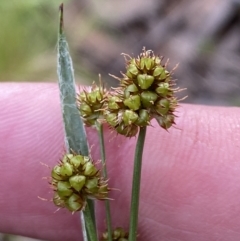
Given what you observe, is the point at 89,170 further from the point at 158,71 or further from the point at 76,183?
the point at 158,71

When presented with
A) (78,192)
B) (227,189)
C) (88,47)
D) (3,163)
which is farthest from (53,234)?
(88,47)

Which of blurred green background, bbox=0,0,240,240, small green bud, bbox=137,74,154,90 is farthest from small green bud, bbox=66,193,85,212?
blurred green background, bbox=0,0,240,240

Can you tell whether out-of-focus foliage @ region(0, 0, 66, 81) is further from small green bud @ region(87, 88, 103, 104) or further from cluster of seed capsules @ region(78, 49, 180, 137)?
cluster of seed capsules @ region(78, 49, 180, 137)

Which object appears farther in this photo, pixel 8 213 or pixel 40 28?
pixel 40 28

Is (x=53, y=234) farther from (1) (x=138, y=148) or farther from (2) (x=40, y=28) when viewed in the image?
(2) (x=40, y=28)

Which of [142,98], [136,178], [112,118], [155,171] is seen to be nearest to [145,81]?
[142,98]

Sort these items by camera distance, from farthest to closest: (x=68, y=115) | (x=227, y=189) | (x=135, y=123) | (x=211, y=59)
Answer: (x=211, y=59)
(x=227, y=189)
(x=68, y=115)
(x=135, y=123)

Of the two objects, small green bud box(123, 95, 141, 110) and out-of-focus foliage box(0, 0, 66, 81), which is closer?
small green bud box(123, 95, 141, 110)
